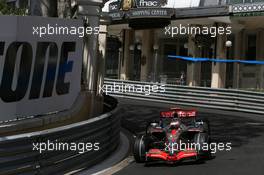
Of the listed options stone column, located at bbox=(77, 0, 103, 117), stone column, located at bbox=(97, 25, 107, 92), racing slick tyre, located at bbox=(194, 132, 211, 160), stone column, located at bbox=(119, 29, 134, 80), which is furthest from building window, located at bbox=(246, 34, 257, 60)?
racing slick tyre, located at bbox=(194, 132, 211, 160)

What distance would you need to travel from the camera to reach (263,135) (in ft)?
46.1

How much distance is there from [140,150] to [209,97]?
13.8 m

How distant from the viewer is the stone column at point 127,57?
35125mm

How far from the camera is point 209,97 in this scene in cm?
2320

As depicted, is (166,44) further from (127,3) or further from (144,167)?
(144,167)

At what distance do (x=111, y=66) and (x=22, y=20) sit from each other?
2636 centimetres

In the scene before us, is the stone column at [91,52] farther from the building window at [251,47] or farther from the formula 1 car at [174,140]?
the building window at [251,47]

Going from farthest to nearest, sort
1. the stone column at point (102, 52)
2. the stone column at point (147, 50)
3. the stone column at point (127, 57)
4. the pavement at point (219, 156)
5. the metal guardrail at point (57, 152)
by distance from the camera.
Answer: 1. the stone column at point (127, 57)
2. the stone column at point (147, 50)
3. the stone column at point (102, 52)
4. the pavement at point (219, 156)
5. the metal guardrail at point (57, 152)

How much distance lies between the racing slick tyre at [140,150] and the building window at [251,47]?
21489 mm

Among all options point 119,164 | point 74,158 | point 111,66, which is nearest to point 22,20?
point 74,158

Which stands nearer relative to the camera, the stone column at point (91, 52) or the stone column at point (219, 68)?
the stone column at point (91, 52)

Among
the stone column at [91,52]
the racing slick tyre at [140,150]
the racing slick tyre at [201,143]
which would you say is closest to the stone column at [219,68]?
the stone column at [91,52]

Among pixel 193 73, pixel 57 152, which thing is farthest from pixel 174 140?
pixel 193 73

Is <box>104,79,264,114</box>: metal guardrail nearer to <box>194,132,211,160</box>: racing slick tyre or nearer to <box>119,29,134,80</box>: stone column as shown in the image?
<box>119,29,134,80</box>: stone column
